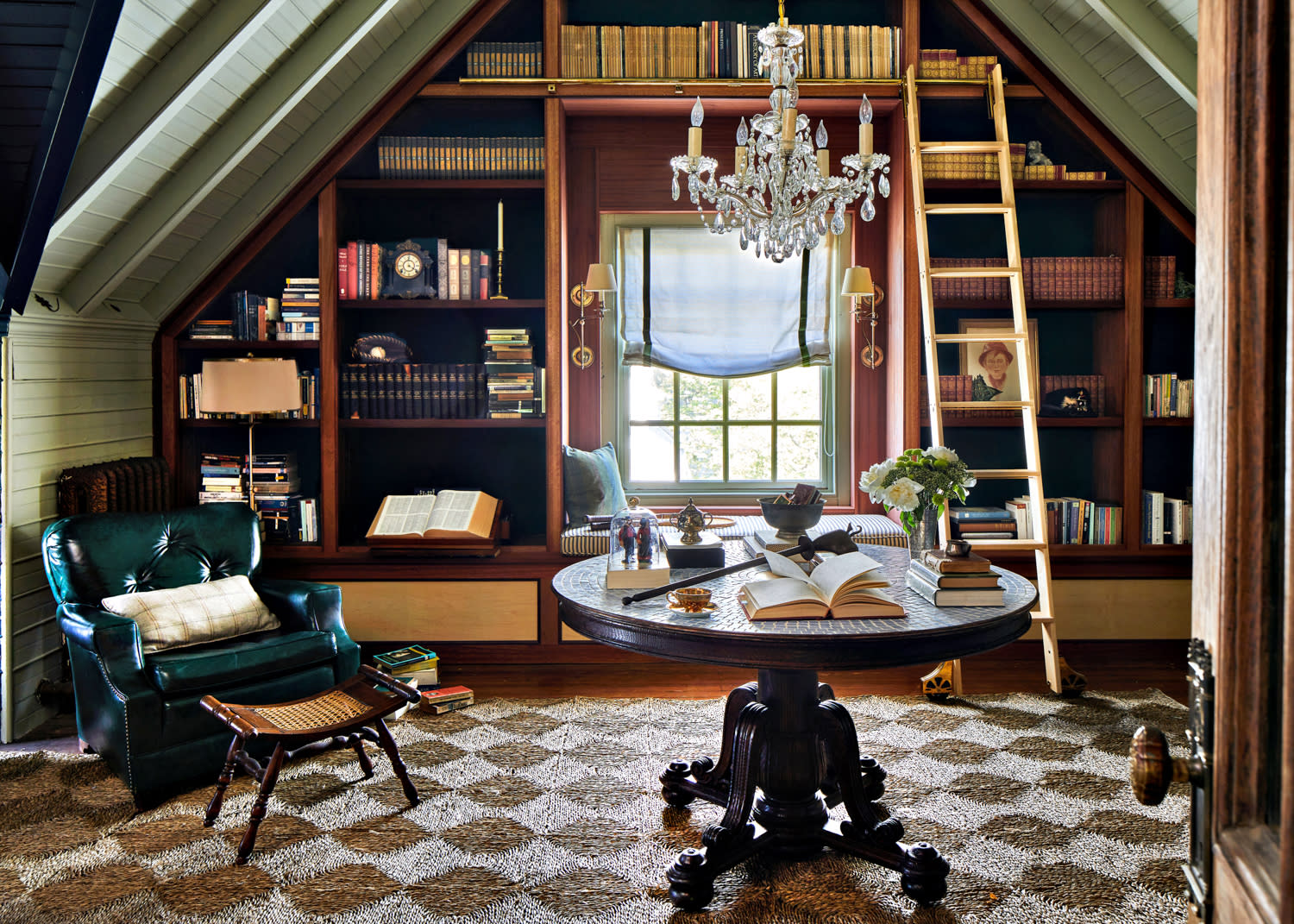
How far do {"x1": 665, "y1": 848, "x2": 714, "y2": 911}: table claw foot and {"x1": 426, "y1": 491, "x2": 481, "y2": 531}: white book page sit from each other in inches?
95.1

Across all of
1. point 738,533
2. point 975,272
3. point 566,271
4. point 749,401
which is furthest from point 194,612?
point 975,272

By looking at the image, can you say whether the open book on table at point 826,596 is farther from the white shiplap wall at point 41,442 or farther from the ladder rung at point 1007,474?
the white shiplap wall at point 41,442

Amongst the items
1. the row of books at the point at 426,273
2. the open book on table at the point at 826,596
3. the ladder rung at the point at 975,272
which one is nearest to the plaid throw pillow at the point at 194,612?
the row of books at the point at 426,273

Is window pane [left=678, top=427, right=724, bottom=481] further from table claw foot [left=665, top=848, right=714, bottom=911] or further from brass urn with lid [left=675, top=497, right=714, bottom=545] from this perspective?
table claw foot [left=665, top=848, right=714, bottom=911]

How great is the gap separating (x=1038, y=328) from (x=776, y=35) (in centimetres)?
281

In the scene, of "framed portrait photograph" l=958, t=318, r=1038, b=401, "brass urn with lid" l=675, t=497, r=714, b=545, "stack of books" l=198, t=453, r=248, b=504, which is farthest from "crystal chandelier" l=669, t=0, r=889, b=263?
"stack of books" l=198, t=453, r=248, b=504

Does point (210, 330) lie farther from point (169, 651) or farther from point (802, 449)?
point (802, 449)

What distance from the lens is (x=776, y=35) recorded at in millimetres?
2865

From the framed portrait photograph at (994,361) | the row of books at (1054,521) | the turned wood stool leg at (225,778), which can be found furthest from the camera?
the framed portrait photograph at (994,361)

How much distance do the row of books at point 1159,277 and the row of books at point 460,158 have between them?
303 centimetres

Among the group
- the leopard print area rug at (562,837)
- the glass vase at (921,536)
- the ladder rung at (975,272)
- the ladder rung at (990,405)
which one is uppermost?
the ladder rung at (975,272)

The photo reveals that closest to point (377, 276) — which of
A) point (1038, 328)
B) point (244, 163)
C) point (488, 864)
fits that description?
point (244, 163)

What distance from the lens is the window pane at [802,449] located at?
5.29m

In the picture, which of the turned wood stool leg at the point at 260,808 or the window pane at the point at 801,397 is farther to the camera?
the window pane at the point at 801,397
